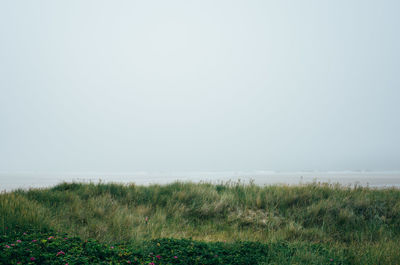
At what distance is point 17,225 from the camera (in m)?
5.45

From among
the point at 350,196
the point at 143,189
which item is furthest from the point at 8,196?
the point at 350,196

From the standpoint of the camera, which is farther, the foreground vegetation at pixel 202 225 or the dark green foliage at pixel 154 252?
the foreground vegetation at pixel 202 225

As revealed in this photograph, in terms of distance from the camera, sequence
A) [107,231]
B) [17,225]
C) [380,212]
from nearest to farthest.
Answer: [17,225] → [107,231] → [380,212]

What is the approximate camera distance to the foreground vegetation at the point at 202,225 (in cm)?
448

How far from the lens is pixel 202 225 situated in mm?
8219

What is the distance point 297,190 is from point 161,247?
272 inches

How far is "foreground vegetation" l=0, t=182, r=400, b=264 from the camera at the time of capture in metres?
4.48

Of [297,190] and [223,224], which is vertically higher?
[297,190]

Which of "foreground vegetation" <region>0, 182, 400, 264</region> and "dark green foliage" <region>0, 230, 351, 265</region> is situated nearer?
"dark green foliage" <region>0, 230, 351, 265</region>

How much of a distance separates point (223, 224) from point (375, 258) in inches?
164

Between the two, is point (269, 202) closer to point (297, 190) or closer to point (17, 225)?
point (297, 190)

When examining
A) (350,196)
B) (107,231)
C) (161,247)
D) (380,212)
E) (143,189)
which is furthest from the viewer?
(143,189)

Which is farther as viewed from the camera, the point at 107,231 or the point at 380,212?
the point at 380,212

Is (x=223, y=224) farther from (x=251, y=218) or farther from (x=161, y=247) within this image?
(x=161, y=247)
